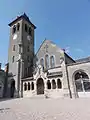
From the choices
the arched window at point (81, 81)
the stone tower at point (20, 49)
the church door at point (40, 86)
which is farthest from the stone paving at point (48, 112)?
the stone tower at point (20, 49)

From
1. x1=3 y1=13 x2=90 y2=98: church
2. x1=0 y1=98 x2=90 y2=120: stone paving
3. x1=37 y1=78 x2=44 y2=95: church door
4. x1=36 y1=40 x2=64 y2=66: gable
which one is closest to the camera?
x1=0 y1=98 x2=90 y2=120: stone paving

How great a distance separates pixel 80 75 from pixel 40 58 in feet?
39.5

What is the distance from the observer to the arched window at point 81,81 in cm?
1822

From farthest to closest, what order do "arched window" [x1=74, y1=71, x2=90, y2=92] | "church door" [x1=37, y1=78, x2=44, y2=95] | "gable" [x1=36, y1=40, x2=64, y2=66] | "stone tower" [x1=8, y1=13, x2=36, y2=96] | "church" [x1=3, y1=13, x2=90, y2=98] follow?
"stone tower" [x1=8, y1=13, x2=36, y2=96]
"gable" [x1=36, y1=40, x2=64, y2=66]
"church door" [x1=37, y1=78, x2=44, y2=95]
"church" [x1=3, y1=13, x2=90, y2=98]
"arched window" [x1=74, y1=71, x2=90, y2=92]

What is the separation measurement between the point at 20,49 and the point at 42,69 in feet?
30.6

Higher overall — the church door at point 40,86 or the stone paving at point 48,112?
the church door at point 40,86

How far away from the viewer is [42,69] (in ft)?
76.8

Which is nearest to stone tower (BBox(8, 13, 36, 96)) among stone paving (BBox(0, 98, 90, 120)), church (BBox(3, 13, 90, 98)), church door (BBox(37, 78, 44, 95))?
church (BBox(3, 13, 90, 98))

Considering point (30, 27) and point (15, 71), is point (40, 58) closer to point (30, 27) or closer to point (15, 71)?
point (15, 71)

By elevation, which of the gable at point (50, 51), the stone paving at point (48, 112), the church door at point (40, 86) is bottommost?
the stone paving at point (48, 112)

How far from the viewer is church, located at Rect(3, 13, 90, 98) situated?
734 inches

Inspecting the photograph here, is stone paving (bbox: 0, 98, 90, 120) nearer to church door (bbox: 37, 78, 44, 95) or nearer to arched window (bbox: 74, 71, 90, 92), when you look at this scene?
arched window (bbox: 74, 71, 90, 92)

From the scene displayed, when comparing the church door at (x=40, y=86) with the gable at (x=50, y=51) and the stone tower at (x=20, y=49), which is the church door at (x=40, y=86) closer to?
the stone tower at (x=20, y=49)

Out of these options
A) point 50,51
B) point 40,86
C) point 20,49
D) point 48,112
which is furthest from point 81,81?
point 20,49
